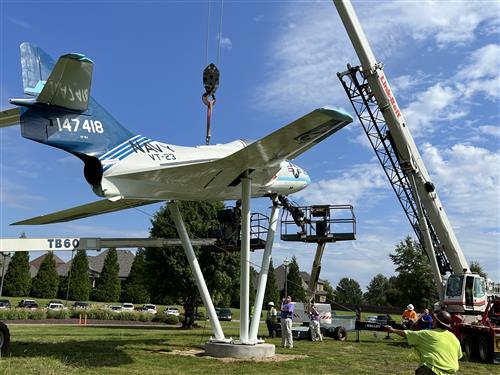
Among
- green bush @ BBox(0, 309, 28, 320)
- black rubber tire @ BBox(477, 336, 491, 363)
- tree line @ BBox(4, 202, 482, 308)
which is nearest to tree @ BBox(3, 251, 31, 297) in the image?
tree line @ BBox(4, 202, 482, 308)

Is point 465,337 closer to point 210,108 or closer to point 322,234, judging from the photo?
point 322,234

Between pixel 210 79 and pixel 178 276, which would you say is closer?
pixel 210 79

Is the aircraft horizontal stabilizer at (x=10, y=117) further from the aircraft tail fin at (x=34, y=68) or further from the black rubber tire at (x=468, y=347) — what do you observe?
the black rubber tire at (x=468, y=347)

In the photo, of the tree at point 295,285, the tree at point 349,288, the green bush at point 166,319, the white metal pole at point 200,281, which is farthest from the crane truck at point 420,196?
the tree at point 349,288

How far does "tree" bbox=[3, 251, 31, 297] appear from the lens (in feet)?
192

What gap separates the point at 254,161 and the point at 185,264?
17.7m

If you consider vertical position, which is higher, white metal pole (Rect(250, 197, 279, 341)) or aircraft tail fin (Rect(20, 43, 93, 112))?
aircraft tail fin (Rect(20, 43, 93, 112))

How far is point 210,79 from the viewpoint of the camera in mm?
16484

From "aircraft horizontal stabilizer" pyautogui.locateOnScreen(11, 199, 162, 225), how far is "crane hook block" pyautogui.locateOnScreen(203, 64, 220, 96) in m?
4.20

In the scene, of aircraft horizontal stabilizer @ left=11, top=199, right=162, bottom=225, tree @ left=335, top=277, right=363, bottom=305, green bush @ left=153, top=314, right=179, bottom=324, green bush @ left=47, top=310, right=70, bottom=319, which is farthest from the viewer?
tree @ left=335, top=277, right=363, bottom=305

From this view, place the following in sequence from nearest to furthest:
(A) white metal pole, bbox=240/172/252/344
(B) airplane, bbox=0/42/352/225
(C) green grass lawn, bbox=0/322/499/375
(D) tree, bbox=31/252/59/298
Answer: (B) airplane, bbox=0/42/352/225, (C) green grass lawn, bbox=0/322/499/375, (A) white metal pole, bbox=240/172/252/344, (D) tree, bbox=31/252/59/298

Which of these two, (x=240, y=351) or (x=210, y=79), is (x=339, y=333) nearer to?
(x=240, y=351)

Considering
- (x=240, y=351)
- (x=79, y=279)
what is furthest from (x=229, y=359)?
(x=79, y=279)

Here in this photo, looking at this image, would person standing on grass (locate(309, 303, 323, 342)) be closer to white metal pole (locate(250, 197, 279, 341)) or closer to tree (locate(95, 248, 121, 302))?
white metal pole (locate(250, 197, 279, 341))
